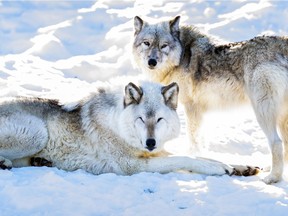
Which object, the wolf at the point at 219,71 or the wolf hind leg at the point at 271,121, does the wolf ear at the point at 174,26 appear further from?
the wolf hind leg at the point at 271,121

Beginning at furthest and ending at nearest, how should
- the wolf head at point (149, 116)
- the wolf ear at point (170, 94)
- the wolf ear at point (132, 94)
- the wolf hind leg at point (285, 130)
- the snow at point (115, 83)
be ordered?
the wolf hind leg at point (285, 130) < the wolf ear at point (170, 94) < the wolf ear at point (132, 94) < the wolf head at point (149, 116) < the snow at point (115, 83)

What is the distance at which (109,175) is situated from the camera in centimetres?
594

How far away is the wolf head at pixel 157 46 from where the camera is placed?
26.4 ft

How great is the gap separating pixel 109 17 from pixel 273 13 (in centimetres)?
631

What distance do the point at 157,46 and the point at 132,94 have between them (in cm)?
215

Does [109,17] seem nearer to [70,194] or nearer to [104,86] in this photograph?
[104,86]

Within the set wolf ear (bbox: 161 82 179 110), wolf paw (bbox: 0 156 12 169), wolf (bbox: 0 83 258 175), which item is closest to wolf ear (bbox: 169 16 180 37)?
wolf (bbox: 0 83 258 175)

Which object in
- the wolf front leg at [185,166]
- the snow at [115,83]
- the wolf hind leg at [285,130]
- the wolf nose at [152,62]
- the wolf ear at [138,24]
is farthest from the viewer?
the wolf ear at [138,24]

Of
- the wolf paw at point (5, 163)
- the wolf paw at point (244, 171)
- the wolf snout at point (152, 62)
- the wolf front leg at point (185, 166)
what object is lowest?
the wolf paw at point (244, 171)

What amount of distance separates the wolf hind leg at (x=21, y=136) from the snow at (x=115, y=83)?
0.30 metres

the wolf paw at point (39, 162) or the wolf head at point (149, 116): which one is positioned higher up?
the wolf head at point (149, 116)

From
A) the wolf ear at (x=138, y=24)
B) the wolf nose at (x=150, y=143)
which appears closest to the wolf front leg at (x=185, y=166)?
the wolf nose at (x=150, y=143)

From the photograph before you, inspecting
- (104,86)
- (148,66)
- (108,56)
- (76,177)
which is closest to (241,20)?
(108,56)

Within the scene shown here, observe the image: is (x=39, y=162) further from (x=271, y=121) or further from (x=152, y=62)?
(x=271, y=121)
